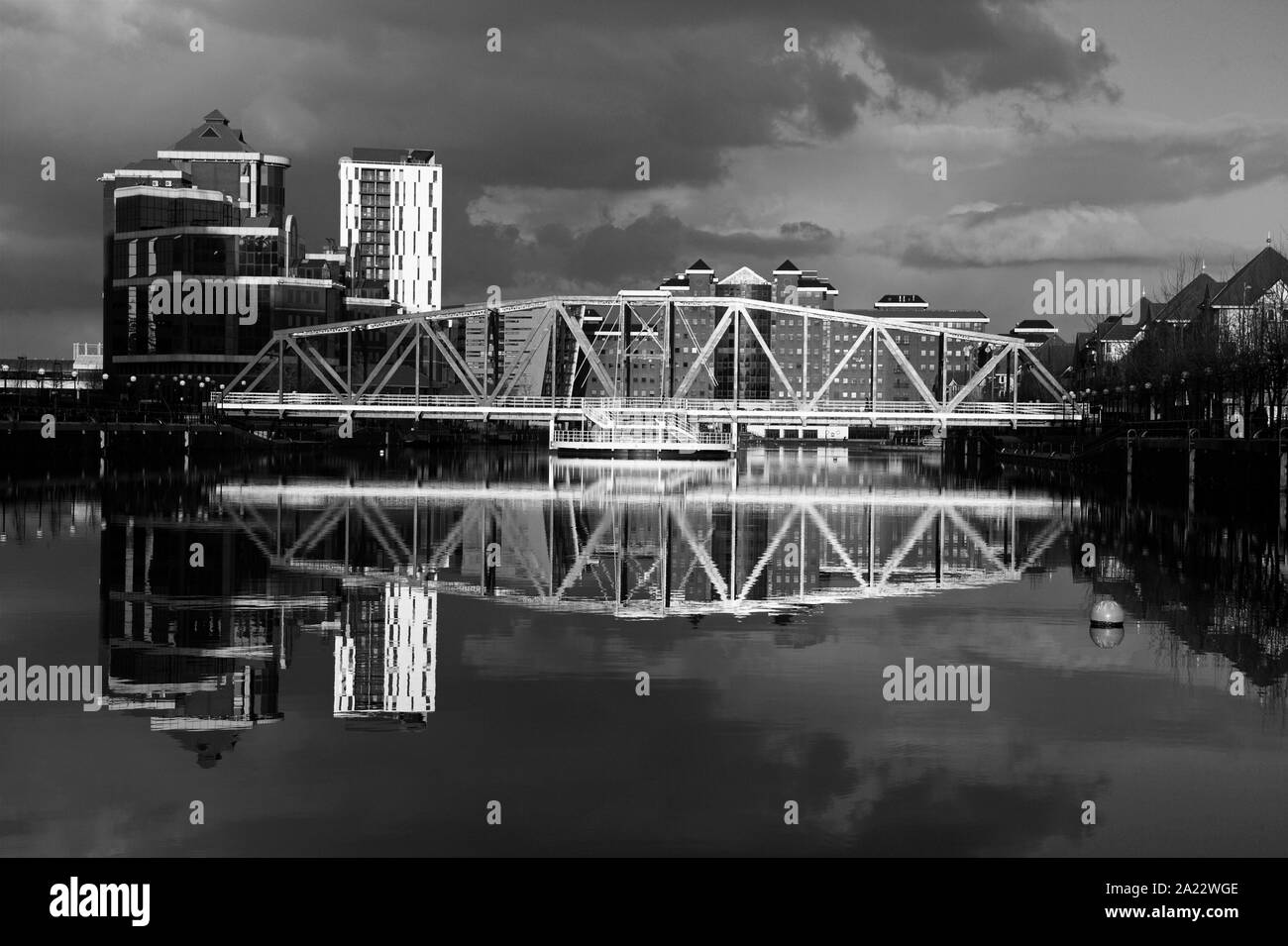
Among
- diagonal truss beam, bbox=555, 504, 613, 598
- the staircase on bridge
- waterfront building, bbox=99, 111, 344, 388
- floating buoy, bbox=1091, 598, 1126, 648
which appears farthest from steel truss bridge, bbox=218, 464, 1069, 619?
waterfront building, bbox=99, 111, 344, 388

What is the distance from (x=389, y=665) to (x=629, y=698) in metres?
3.38

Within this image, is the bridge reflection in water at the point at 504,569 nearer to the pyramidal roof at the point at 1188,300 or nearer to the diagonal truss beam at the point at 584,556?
the diagonal truss beam at the point at 584,556

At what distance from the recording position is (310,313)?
171250 mm

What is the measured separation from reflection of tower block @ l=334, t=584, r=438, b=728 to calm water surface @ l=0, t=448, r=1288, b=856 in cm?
8

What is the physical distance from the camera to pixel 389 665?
1831cm

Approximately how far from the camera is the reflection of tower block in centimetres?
1555

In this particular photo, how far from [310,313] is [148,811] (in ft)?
539

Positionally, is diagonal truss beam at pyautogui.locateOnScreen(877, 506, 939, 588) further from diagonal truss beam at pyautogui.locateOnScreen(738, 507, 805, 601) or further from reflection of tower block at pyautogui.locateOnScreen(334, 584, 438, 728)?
reflection of tower block at pyautogui.locateOnScreen(334, 584, 438, 728)

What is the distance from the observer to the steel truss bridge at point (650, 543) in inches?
1069

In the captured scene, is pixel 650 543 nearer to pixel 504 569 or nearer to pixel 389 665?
pixel 504 569

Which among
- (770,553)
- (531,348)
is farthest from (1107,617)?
(531,348)

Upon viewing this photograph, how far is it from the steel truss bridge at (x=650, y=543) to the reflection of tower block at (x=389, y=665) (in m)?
2.99

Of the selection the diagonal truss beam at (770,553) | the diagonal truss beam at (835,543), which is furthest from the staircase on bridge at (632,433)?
the diagonal truss beam at (770,553)
